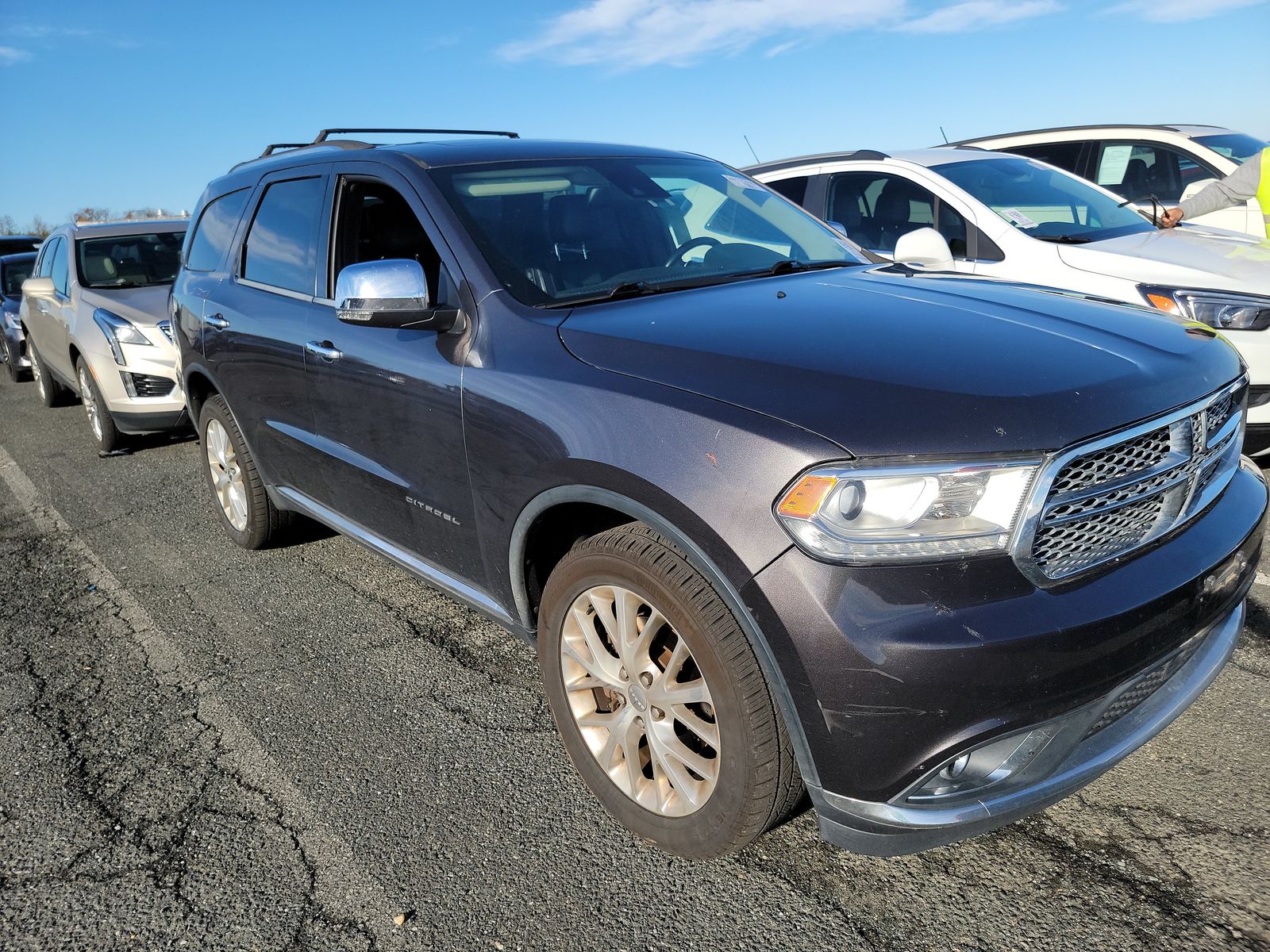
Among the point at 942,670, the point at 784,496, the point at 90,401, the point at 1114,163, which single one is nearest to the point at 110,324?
the point at 90,401

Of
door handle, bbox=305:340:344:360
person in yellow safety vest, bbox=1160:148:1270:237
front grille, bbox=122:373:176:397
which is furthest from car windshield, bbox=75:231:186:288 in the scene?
person in yellow safety vest, bbox=1160:148:1270:237

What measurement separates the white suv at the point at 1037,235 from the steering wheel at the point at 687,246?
3.24 feet

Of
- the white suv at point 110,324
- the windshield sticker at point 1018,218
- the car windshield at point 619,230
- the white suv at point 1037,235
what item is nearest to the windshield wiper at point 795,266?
the car windshield at point 619,230

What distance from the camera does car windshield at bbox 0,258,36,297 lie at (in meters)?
12.0

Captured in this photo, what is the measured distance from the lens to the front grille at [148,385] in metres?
6.92

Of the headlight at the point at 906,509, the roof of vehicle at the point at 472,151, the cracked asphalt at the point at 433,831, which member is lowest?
the cracked asphalt at the point at 433,831

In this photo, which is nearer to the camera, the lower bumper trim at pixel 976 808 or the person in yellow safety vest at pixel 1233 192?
the lower bumper trim at pixel 976 808

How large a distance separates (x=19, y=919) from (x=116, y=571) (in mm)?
2674

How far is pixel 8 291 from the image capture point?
12023 mm

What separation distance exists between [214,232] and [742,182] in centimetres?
254

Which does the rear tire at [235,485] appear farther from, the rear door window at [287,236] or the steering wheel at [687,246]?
the steering wheel at [687,246]

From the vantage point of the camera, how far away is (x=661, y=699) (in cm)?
233

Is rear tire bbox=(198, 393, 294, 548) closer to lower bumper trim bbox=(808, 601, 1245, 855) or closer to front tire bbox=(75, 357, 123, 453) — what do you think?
front tire bbox=(75, 357, 123, 453)

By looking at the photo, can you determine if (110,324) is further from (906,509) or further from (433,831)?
(906,509)
